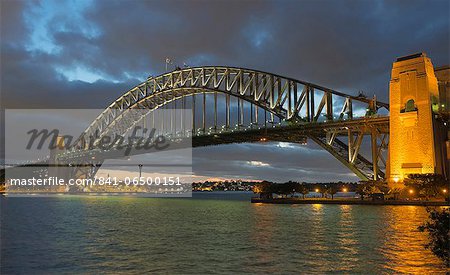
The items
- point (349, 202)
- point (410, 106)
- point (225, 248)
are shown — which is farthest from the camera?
point (349, 202)

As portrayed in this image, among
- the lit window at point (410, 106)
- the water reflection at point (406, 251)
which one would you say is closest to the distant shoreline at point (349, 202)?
the lit window at point (410, 106)

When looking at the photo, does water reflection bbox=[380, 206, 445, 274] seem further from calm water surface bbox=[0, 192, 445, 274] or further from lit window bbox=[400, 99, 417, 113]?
lit window bbox=[400, 99, 417, 113]

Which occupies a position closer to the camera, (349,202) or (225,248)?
(225,248)

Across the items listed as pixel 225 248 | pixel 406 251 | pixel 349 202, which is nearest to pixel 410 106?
pixel 349 202

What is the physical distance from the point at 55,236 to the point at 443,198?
3781 cm

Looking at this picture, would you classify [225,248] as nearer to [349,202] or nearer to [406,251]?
[406,251]

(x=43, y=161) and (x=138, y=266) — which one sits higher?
(x=43, y=161)

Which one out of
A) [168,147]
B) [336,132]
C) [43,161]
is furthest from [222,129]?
[43,161]

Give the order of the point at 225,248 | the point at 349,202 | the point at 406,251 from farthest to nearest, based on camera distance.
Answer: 1. the point at 349,202
2. the point at 225,248
3. the point at 406,251

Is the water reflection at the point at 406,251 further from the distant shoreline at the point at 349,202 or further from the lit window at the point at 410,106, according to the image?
the lit window at the point at 410,106

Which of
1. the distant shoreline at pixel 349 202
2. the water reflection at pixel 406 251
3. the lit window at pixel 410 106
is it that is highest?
the lit window at pixel 410 106

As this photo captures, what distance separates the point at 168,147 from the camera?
8612 cm

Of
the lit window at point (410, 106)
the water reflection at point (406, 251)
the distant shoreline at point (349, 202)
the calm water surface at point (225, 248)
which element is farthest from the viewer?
the lit window at point (410, 106)

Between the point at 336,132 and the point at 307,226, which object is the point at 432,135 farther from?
the point at 307,226
